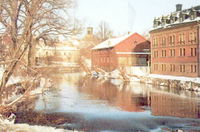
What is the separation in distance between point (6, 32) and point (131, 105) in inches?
456

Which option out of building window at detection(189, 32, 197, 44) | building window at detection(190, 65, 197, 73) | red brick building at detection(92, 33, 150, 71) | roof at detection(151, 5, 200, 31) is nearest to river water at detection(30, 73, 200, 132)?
building window at detection(190, 65, 197, 73)

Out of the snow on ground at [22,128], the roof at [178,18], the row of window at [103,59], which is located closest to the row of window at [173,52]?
the roof at [178,18]

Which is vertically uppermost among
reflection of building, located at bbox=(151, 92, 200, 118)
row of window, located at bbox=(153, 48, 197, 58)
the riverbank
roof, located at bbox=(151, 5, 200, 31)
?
roof, located at bbox=(151, 5, 200, 31)

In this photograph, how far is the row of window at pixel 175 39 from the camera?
138ft

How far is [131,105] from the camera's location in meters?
26.5

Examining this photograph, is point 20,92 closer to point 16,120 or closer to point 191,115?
point 16,120

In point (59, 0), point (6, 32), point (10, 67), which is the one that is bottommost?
point (10, 67)

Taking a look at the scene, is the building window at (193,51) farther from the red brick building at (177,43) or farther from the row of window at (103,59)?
the row of window at (103,59)

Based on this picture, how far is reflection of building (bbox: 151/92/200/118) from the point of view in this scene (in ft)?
74.4

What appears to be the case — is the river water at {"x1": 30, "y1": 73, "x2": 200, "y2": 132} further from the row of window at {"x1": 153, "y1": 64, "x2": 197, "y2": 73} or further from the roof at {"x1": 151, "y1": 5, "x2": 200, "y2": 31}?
the roof at {"x1": 151, "y1": 5, "x2": 200, "y2": 31}

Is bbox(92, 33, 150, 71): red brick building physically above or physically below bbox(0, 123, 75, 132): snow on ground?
above

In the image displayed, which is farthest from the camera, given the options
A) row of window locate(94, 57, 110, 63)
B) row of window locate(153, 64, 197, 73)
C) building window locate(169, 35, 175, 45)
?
row of window locate(94, 57, 110, 63)

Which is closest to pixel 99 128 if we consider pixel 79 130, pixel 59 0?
pixel 79 130

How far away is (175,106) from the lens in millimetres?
25672
